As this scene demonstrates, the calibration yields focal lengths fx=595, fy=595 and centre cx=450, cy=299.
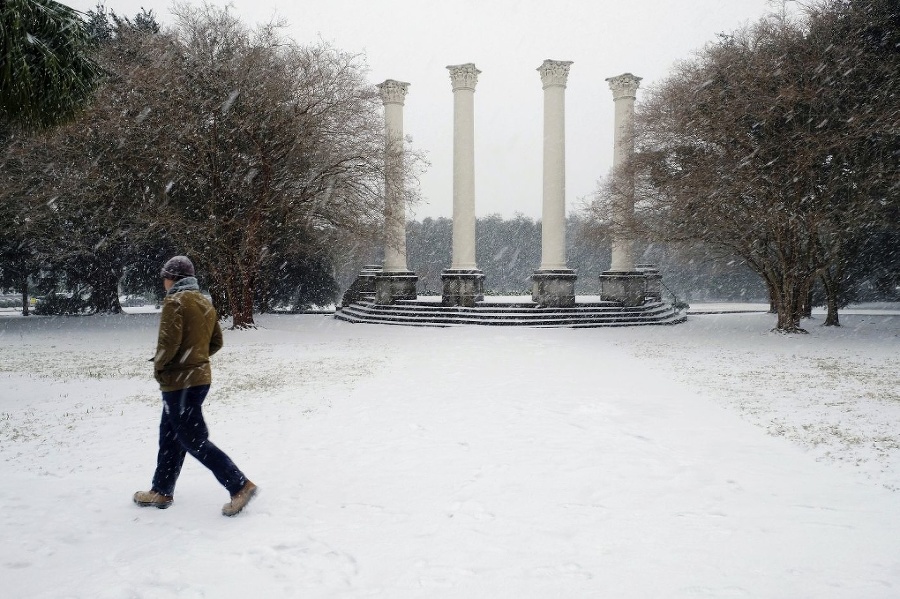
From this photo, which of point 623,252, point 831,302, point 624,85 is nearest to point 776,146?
point 831,302

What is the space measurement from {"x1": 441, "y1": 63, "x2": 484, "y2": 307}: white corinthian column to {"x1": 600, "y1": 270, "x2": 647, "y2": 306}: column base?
6495 mm

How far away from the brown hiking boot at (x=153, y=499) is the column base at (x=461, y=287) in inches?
872

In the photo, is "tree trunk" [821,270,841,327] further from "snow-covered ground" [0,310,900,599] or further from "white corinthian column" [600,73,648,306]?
"snow-covered ground" [0,310,900,599]

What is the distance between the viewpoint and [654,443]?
7012 millimetres

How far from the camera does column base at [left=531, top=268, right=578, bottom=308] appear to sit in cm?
2670

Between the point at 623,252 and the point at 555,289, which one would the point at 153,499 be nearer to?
the point at 555,289

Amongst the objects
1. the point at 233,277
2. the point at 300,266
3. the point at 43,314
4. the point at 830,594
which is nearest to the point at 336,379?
the point at 830,594

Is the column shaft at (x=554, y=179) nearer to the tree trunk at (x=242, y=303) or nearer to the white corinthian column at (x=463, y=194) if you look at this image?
the white corinthian column at (x=463, y=194)

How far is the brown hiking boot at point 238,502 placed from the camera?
479 centimetres

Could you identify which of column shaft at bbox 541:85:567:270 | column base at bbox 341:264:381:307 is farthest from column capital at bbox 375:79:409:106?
column base at bbox 341:264:381:307

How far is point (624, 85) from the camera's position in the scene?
93.2 feet

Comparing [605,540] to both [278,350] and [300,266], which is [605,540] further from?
[300,266]

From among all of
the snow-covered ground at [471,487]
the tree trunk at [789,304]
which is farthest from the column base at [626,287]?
the snow-covered ground at [471,487]

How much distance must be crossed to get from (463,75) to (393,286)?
1051cm
